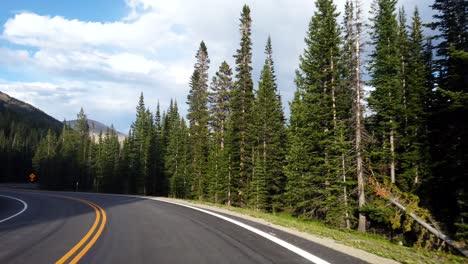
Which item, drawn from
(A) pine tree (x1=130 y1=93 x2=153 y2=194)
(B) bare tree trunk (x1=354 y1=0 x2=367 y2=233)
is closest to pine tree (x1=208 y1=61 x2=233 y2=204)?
(B) bare tree trunk (x1=354 y1=0 x2=367 y2=233)

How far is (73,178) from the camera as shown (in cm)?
9256

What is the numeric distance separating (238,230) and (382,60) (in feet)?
79.2

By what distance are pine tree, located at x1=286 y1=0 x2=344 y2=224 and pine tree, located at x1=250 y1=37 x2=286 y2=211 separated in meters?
4.45

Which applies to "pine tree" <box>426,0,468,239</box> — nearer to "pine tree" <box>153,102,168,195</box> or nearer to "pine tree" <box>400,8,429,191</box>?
"pine tree" <box>400,8,429,191</box>

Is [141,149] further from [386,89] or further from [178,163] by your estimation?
[386,89]

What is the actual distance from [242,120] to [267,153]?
467 centimetres

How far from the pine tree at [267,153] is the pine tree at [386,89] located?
34.7ft

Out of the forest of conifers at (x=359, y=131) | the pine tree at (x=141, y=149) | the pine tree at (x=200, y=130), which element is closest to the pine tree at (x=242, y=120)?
the forest of conifers at (x=359, y=131)

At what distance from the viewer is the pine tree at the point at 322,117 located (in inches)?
1000

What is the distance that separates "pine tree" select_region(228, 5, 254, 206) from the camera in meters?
37.3

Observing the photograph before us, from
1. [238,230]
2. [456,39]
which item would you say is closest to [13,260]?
[238,230]

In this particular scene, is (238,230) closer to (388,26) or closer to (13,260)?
(13,260)

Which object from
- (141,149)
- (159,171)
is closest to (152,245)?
(159,171)

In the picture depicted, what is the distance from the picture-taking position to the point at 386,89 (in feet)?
89.7
